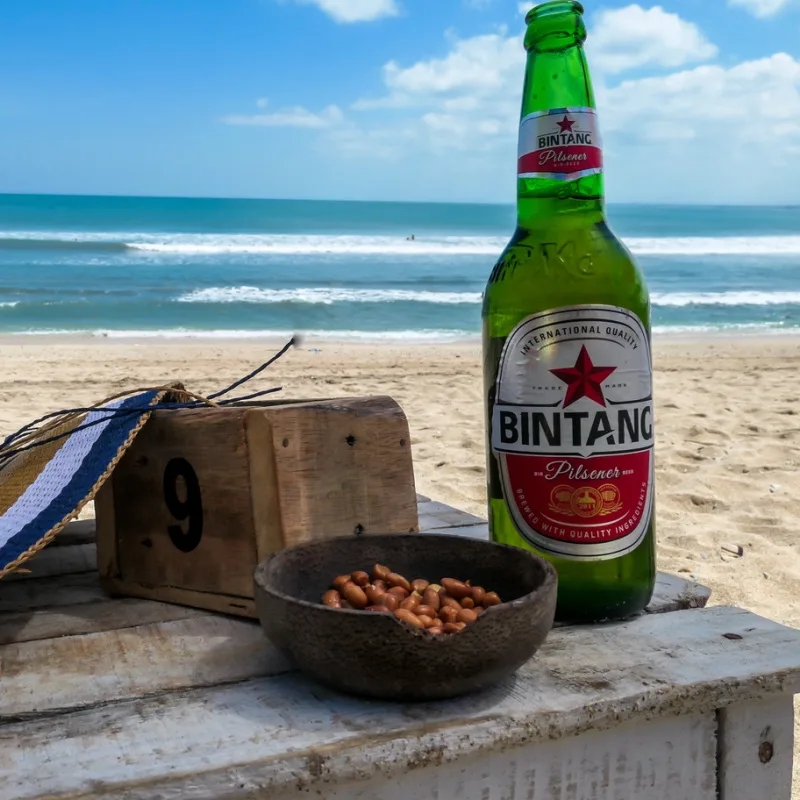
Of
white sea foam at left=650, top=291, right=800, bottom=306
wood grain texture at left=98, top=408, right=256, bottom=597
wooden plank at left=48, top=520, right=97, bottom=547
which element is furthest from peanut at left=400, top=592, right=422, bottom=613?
white sea foam at left=650, top=291, right=800, bottom=306

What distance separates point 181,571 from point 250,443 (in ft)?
0.70

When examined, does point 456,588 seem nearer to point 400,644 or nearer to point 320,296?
point 400,644

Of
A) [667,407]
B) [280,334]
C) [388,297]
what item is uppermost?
[388,297]

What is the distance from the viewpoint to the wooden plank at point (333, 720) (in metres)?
0.69

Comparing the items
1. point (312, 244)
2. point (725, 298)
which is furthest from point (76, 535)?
point (312, 244)

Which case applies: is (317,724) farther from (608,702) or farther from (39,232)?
(39,232)

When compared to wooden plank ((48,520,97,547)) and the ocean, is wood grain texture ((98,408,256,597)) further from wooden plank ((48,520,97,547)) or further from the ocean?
the ocean

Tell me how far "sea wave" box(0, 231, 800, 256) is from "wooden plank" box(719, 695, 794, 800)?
1969cm

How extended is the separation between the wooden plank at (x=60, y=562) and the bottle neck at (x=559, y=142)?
0.84 m

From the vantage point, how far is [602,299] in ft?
3.28

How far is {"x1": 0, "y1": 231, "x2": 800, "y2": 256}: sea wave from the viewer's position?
69.4ft

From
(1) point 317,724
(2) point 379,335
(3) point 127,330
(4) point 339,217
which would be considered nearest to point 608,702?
(1) point 317,724

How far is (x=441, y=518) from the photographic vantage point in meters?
1.54

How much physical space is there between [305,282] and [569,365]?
14.0m
